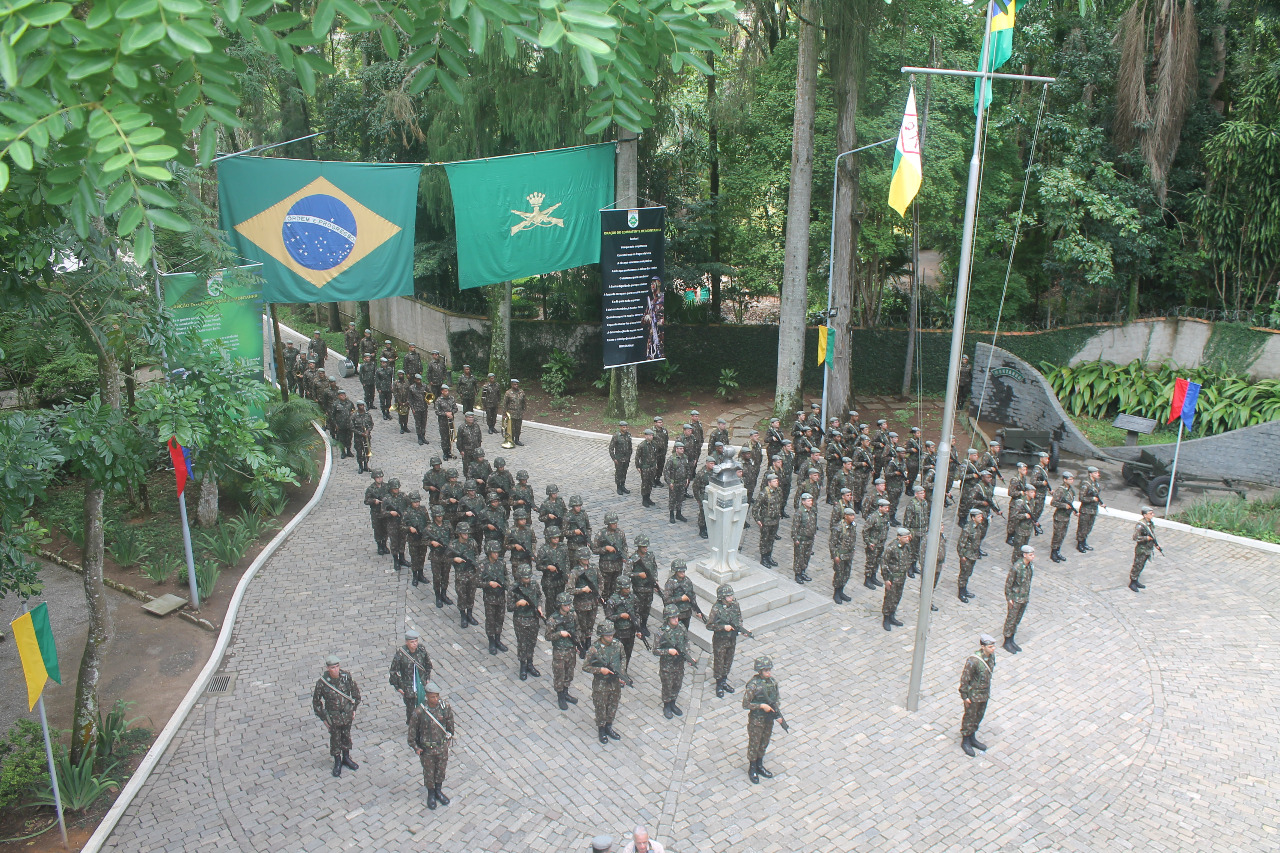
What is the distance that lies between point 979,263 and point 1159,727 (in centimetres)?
1592

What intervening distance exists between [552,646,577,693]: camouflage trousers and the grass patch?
11.2 meters

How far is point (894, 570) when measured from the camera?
11.3 metres

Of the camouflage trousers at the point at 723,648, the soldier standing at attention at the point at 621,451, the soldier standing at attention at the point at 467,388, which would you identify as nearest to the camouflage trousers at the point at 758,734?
the camouflage trousers at the point at 723,648

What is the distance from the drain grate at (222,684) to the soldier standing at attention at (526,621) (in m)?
3.18

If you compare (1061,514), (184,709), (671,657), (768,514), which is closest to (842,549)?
(768,514)

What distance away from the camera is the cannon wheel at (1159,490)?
52.2 feet

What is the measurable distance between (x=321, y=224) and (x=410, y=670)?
792 centimetres

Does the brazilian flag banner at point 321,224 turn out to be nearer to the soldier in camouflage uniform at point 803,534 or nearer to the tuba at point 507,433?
the tuba at point 507,433

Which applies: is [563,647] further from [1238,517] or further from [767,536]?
[1238,517]

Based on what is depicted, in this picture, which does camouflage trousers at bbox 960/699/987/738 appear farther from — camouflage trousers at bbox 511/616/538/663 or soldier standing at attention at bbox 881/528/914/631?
camouflage trousers at bbox 511/616/538/663

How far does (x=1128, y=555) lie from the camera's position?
1372 centimetres

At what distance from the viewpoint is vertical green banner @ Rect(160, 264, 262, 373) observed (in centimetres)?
1196

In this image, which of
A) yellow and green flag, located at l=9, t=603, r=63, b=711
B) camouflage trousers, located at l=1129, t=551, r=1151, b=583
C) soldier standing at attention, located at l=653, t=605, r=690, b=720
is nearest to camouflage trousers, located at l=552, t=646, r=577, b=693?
soldier standing at attention, located at l=653, t=605, r=690, b=720

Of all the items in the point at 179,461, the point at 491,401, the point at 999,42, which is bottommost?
the point at 491,401
